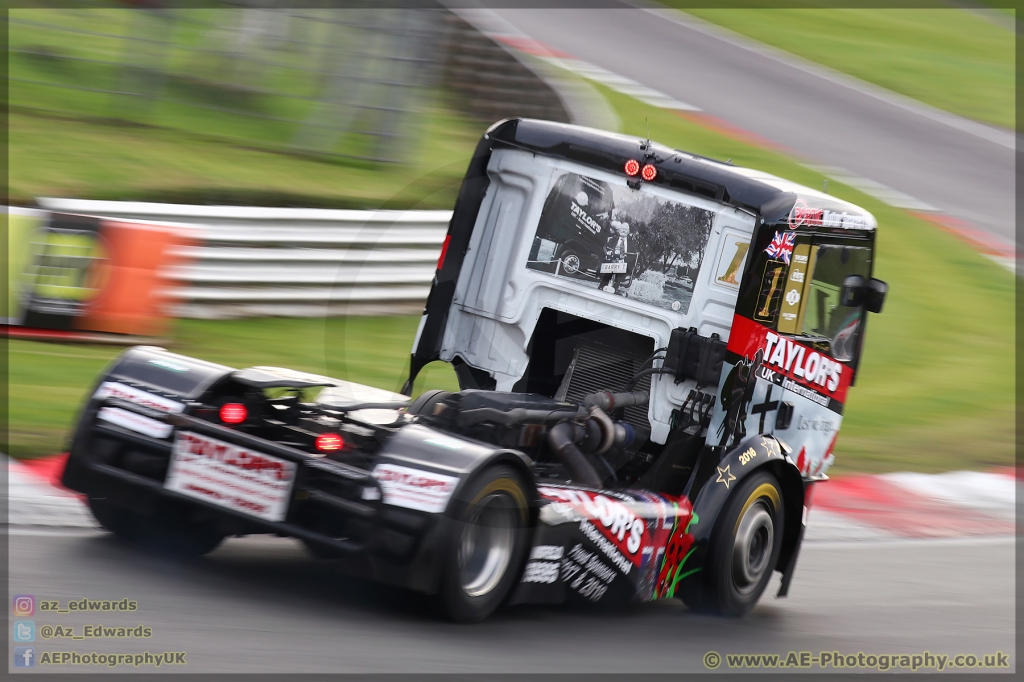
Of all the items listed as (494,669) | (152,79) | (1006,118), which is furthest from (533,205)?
(1006,118)

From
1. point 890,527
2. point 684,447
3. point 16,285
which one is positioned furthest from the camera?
point 890,527

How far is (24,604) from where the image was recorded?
4.73 metres

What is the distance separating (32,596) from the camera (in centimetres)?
486

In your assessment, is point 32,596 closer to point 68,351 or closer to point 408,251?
point 68,351

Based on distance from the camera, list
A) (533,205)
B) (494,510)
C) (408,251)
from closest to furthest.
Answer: (494,510), (533,205), (408,251)

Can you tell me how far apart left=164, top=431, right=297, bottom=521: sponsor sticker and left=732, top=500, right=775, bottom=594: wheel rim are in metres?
2.51

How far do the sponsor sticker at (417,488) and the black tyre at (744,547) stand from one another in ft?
6.22

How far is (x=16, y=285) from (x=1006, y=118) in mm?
22057

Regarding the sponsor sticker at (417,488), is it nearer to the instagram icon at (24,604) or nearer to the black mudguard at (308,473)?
the black mudguard at (308,473)

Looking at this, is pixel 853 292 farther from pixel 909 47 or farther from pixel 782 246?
pixel 909 47

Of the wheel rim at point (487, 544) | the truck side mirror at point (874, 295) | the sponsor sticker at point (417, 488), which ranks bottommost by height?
the wheel rim at point (487, 544)

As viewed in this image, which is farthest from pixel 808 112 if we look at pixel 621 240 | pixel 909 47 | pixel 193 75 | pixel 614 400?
pixel 614 400

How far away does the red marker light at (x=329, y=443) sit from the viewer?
5.18 m

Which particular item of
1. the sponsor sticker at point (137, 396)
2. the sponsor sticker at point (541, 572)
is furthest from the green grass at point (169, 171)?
the sponsor sticker at point (541, 572)
